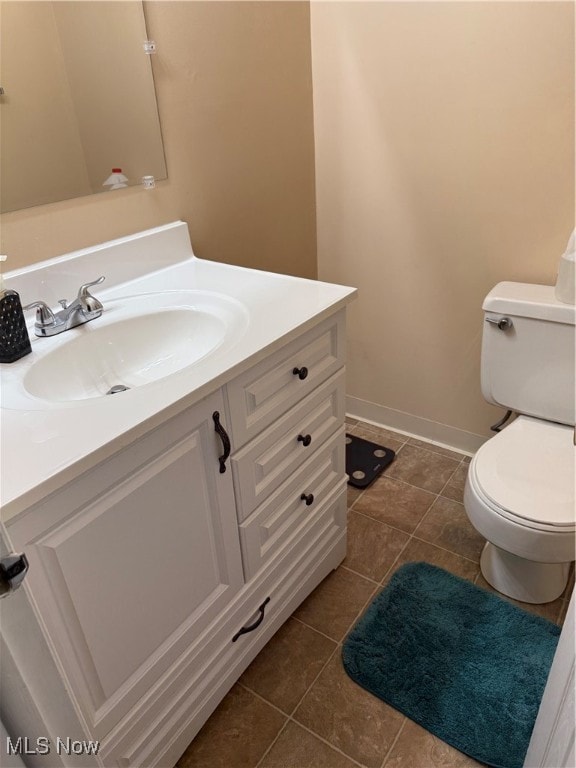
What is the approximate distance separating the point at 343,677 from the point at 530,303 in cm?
115

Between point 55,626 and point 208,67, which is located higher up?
point 208,67

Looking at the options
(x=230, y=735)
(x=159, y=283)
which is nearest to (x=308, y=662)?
(x=230, y=735)

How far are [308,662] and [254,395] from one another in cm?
80

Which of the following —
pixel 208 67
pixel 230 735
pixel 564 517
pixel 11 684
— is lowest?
pixel 230 735

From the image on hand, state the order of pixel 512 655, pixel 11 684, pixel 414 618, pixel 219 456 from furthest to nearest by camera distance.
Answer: pixel 414 618
pixel 512 655
pixel 219 456
pixel 11 684

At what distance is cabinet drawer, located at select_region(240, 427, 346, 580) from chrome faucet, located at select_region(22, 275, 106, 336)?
578mm

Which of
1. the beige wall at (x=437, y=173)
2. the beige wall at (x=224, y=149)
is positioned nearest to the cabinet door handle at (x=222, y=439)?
the beige wall at (x=224, y=149)

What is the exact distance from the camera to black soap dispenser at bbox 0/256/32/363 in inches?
41.9

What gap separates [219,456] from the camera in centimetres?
109

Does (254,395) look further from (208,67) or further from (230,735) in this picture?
(208,67)

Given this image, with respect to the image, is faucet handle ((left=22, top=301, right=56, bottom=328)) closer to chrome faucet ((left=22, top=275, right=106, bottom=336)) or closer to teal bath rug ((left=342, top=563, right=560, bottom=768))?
chrome faucet ((left=22, top=275, right=106, bottom=336))

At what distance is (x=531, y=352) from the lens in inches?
64.9

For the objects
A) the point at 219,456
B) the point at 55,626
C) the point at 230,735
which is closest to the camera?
the point at 55,626

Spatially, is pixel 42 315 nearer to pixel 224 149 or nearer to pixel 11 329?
pixel 11 329
